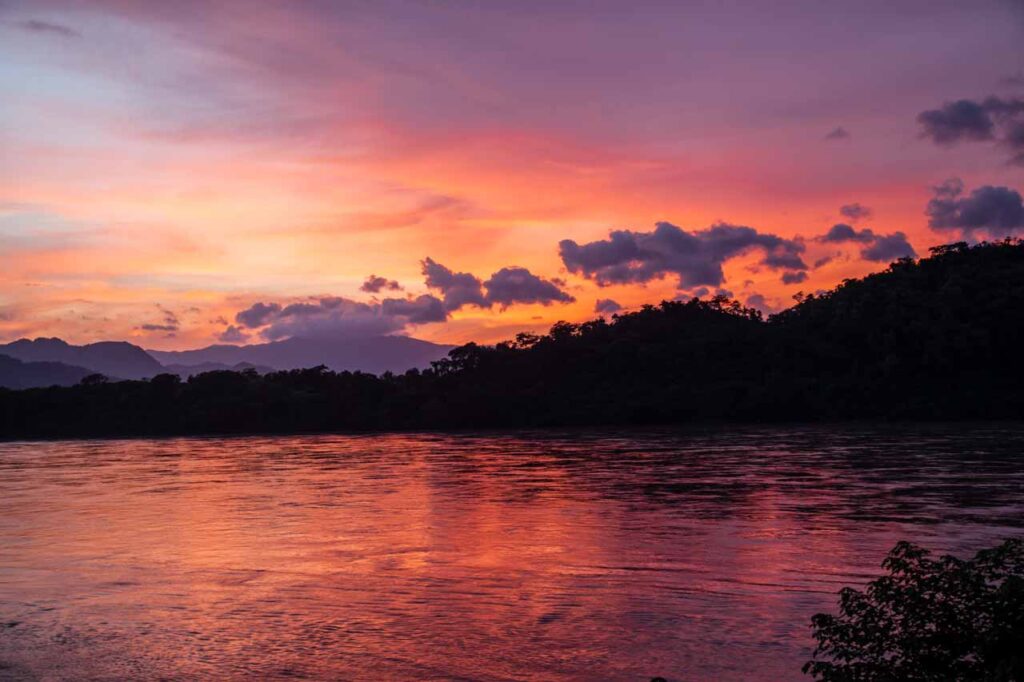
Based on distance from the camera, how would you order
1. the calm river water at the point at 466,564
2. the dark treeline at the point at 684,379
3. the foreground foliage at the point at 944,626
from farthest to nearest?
1. the dark treeline at the point at 684,379
2. the calm river water at the point at 466,564
3. the foreground foliage at the point at 944,626

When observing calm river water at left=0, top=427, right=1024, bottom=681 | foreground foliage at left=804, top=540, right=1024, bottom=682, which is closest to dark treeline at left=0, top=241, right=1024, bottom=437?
calm river water at left=0, top=427, right=1024, bottom=681

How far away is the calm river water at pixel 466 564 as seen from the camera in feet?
42.2

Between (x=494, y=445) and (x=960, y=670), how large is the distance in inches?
2331

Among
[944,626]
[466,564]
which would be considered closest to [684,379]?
[466,564]

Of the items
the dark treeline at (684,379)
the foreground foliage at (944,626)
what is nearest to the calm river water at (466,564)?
the foreground foliage at (944,626)

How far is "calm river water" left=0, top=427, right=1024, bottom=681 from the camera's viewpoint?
42.2 feet

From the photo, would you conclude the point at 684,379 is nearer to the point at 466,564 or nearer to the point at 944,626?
the point at 466,564

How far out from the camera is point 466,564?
1925cm

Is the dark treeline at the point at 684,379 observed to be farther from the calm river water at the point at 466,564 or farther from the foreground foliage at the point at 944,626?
the foreground foliage at the point at 944,626

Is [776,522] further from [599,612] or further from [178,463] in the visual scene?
[178,463]

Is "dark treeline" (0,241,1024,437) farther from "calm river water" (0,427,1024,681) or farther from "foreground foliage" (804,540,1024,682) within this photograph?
"foreground foliage" (804,540,1024,682)

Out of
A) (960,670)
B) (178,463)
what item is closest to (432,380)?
(178,463)

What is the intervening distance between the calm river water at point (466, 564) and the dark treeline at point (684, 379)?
156ft

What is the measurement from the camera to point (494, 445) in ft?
216
